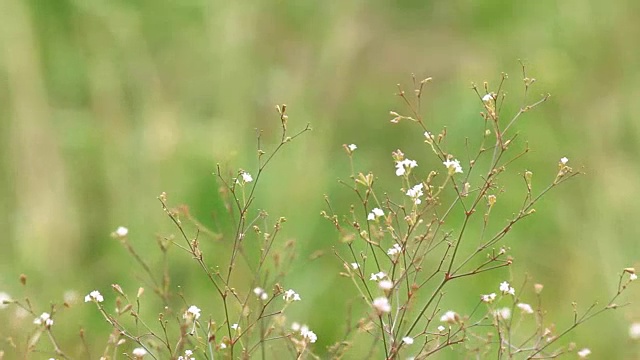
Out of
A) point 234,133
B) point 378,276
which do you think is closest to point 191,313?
point 378,276

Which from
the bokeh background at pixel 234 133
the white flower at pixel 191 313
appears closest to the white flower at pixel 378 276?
the white flower at pixel 191 313

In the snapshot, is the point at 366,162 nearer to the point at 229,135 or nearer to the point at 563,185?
the point at 229,135

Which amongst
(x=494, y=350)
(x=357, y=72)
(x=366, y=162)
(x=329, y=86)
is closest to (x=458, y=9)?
(x=357, y=72)

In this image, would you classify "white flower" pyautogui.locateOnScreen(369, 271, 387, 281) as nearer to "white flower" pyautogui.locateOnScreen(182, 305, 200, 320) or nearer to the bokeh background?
"white flower" pyautogui.locateOnScreen(182, 305, 200, 320)

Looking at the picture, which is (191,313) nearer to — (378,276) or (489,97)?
(378,276)

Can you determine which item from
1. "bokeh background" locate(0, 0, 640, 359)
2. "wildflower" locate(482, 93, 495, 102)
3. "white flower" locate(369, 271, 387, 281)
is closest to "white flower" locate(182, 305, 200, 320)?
"white flower" locate(369, 271, 387, 281)

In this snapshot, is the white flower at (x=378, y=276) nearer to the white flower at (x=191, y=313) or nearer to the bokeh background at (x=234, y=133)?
the white flower at (x=191, y=313)

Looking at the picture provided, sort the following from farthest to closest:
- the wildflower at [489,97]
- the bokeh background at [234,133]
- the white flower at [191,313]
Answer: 1. the bokeh background at [234,133]
2. the wildflower at [489,97]
3. the white flower at [191,313]

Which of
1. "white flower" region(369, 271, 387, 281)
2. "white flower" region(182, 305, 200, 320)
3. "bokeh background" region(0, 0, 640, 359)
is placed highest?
"bokeh background" region(0, 0, 640, 359)
